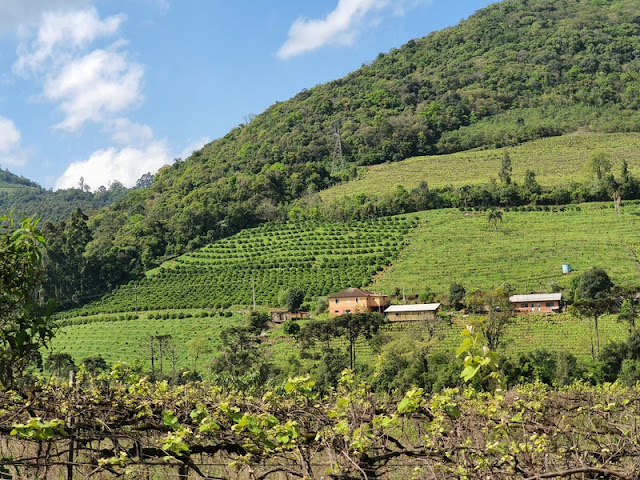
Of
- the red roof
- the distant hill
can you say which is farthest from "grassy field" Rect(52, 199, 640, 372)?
the distant hill

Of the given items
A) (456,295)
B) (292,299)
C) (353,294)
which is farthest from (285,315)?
(456,295)

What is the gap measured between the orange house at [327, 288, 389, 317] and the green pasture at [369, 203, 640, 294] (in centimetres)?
281

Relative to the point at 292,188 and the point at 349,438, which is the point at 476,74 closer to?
the point at 292,188

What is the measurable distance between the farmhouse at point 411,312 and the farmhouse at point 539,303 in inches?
197

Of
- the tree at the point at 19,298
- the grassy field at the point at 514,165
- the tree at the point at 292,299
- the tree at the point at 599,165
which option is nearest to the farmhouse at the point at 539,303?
the tree at the point at 292,299

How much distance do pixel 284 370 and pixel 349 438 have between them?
3083 centimetres

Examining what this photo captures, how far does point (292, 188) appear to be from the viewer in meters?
A: 88.3

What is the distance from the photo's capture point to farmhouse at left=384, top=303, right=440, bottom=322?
44.8 m

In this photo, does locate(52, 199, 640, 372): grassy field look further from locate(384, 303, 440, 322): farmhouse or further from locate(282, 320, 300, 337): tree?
locate(384, 303, 440, 322): farmhouse

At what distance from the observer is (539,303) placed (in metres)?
44.6

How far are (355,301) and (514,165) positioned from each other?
134 ft

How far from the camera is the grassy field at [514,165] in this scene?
7588 cm

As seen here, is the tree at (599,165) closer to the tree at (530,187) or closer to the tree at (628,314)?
the tree at (530,187)

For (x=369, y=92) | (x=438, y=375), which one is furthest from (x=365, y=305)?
(x=369, y=92)
